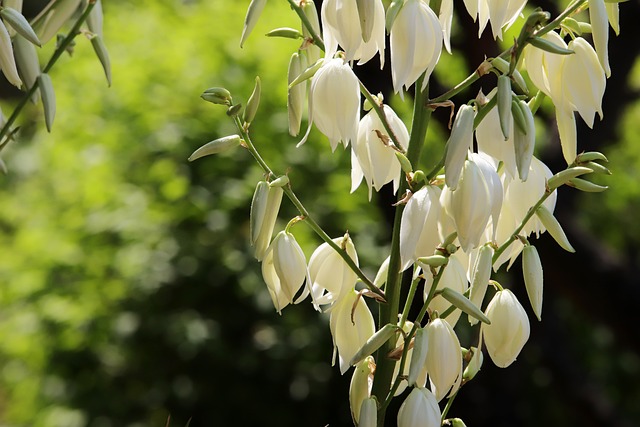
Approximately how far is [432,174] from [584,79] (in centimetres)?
14

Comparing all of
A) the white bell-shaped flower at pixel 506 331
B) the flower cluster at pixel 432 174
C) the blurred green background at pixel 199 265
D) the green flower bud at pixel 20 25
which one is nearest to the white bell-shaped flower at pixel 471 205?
the flower cluster at pixel 432 174

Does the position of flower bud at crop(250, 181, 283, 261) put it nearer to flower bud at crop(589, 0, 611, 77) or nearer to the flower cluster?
the flower cluster

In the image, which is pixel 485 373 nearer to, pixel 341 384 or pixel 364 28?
pixel 341 384

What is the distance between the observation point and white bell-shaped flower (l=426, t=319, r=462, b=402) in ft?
2.39

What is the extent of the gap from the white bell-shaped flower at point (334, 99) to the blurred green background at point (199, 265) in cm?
142

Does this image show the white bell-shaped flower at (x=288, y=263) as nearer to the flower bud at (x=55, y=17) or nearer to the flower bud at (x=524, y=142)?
the flower bud at (x=524, y=142)

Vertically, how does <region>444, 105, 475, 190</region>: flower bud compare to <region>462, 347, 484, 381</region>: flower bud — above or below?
above

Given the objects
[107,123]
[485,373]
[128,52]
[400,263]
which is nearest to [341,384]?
[485,373]

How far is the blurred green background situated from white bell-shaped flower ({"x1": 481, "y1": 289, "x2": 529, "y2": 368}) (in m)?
1.41

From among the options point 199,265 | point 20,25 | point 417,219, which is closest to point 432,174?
point 417,219

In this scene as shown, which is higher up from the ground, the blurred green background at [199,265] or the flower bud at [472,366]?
the flower bud at [472,366]

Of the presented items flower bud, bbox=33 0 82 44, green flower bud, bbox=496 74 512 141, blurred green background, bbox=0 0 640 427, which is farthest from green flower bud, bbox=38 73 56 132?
blurred green background, bbox=0 0 640 427

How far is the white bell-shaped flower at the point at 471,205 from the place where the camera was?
26.4 inches

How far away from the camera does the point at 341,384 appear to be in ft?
7.96
